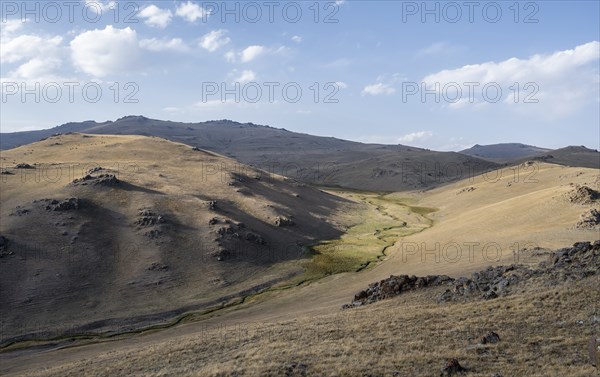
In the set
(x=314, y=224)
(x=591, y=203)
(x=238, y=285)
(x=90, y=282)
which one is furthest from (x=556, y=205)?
(x=90, y=282)

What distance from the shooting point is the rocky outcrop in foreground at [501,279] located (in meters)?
32.8

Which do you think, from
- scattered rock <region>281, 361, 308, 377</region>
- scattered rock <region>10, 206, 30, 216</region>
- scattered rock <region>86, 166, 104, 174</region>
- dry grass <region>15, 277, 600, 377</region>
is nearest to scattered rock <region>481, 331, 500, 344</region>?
dry grass <region>15, 277, 600, 377</region>

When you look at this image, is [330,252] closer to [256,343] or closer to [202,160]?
[256,343]

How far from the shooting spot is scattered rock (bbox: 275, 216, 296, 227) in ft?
262

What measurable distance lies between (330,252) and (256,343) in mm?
41836

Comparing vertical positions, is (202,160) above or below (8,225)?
above

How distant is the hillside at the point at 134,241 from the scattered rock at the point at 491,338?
105ft

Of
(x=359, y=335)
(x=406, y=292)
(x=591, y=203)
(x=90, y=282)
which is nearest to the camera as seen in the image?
(x=359, y=335)


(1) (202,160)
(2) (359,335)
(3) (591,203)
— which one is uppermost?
(1) (202,160)

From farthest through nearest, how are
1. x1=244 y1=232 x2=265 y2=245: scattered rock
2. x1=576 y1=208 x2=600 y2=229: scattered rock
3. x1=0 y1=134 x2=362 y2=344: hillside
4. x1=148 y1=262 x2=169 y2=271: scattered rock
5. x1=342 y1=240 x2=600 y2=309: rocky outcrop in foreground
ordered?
1. x1=244 y1=232 x2=265 y2=245: scattered rock
2. x1=576 y1=208 x2=600 y2=229: scattered rock
3. x1=148 y1=262 x2=169 y2=271: scattered rock
4. x1=0 y1=134 x2=362 y2=344: hillside
5. x1=342 y1=240 x2=600 y2=309: rocky outcrop in foreground

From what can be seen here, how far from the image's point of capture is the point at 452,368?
21.1 meters

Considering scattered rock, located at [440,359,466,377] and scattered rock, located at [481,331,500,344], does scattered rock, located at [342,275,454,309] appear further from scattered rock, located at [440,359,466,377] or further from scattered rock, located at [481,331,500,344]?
scattered rock, located at [440,359,466,377]

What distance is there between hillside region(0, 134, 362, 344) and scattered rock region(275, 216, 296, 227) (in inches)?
9.4

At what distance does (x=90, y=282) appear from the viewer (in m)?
53.8
